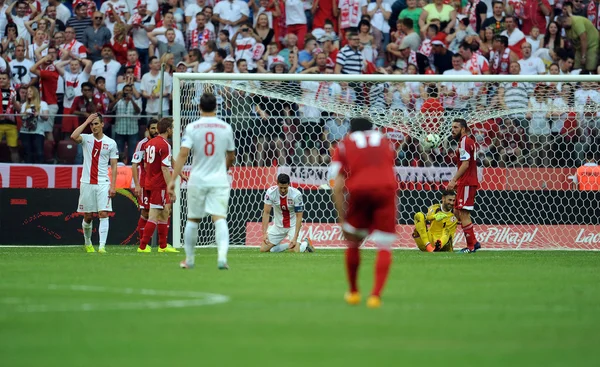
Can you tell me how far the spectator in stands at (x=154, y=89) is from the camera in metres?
24.6

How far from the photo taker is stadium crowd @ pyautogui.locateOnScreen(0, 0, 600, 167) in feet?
73.6

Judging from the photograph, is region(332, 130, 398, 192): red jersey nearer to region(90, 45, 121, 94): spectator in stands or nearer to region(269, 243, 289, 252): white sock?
region(269, 243, 289, 252): white sock

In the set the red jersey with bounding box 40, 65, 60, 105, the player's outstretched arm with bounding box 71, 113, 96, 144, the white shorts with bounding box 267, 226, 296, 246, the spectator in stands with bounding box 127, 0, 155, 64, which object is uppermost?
the spectator in stands with bounding box 127, 0, 155, 64

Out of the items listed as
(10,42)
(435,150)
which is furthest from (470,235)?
(10,42)

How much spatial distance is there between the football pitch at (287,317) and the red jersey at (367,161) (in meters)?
1.18

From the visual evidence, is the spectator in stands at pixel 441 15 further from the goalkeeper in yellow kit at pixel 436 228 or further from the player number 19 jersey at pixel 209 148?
the player number 19 jersey at pixel 209 148

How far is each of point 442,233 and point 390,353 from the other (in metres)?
13.9

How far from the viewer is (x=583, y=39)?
25641mm

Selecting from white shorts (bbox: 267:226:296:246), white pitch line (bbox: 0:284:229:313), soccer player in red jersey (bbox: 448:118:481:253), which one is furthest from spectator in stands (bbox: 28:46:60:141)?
white pitch line (bbox: 0:284:229:313)

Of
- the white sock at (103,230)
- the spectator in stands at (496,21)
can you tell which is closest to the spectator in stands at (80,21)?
the white sock at (103,230)

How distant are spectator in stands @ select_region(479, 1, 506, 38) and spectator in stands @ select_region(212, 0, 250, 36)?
6.11m

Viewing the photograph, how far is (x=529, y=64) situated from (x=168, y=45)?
894 cm

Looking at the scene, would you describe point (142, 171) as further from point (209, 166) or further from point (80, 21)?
point (80, 21)

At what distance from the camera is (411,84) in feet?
76.2
